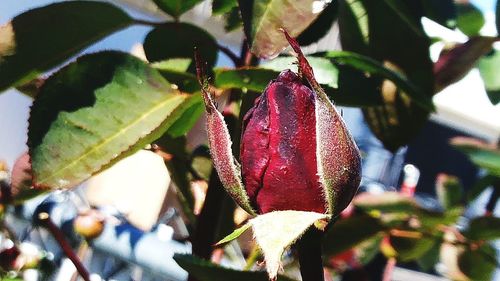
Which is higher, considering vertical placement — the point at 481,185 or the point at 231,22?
the point at 231,22

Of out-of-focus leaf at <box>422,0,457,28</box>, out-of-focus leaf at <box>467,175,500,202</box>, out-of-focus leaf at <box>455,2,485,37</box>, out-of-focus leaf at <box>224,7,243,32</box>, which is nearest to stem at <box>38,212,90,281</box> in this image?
out-of-focus leaf at <box>224,7,243,32</box>

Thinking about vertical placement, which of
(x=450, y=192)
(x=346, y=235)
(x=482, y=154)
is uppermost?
(x=482, y=154)

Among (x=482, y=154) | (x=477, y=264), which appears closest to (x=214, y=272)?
(x=482, y=154)

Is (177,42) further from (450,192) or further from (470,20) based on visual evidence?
(450,192)

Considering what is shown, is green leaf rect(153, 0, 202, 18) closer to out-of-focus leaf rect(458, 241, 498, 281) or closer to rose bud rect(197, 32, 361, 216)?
rose bud rect(197, 32, 361, 216)

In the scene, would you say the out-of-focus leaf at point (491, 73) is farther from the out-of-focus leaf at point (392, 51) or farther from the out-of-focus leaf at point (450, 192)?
the out-of-focus leaf at point (450, 192)

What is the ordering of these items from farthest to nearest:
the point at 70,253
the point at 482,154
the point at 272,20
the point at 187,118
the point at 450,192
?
the point at 450,192 → the point at 482,154 → the point at 70,253 → the point at 187,118 → the point at 272,20

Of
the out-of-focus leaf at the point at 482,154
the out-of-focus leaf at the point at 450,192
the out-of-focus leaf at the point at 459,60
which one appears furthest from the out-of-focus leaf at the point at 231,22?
the out-of-focus leaf at the point at 450,192
